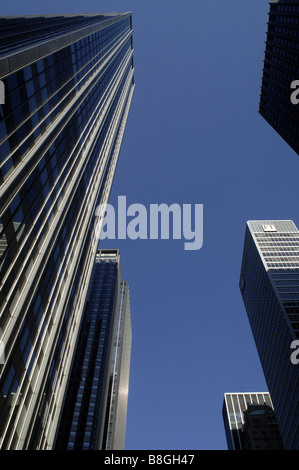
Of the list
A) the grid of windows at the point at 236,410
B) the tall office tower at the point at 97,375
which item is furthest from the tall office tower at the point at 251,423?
the tall office tower at the point at 97,375

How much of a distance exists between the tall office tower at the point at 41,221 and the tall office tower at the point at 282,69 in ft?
179

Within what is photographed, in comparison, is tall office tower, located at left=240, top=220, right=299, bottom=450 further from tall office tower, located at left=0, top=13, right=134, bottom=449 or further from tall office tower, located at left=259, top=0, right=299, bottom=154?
tall office tower, located at left=0, top=13, right=134, bottom=449

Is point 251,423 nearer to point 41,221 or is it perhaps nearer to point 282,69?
point 282,69

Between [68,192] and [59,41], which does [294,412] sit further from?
[59,41]

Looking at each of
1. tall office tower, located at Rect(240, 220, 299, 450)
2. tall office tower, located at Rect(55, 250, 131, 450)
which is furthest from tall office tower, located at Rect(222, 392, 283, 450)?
tall office tower, located at Rect(55, 250, 131, 450)

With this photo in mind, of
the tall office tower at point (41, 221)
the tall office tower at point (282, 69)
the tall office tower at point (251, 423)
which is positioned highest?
the tall office tower at point (282, 69)

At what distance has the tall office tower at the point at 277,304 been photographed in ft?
313

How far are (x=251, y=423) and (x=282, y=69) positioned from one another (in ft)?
403

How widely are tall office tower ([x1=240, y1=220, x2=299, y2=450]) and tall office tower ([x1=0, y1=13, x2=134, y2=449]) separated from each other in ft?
228

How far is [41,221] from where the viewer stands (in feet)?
113

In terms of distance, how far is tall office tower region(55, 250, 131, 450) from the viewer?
10669 cm

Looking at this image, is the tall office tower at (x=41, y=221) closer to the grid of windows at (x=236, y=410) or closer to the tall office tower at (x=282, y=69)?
the tall office tower at (x=282, y=69)

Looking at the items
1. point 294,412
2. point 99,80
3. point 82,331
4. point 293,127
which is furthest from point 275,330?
point 99,80

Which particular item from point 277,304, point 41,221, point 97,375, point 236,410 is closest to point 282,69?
point 277,304
